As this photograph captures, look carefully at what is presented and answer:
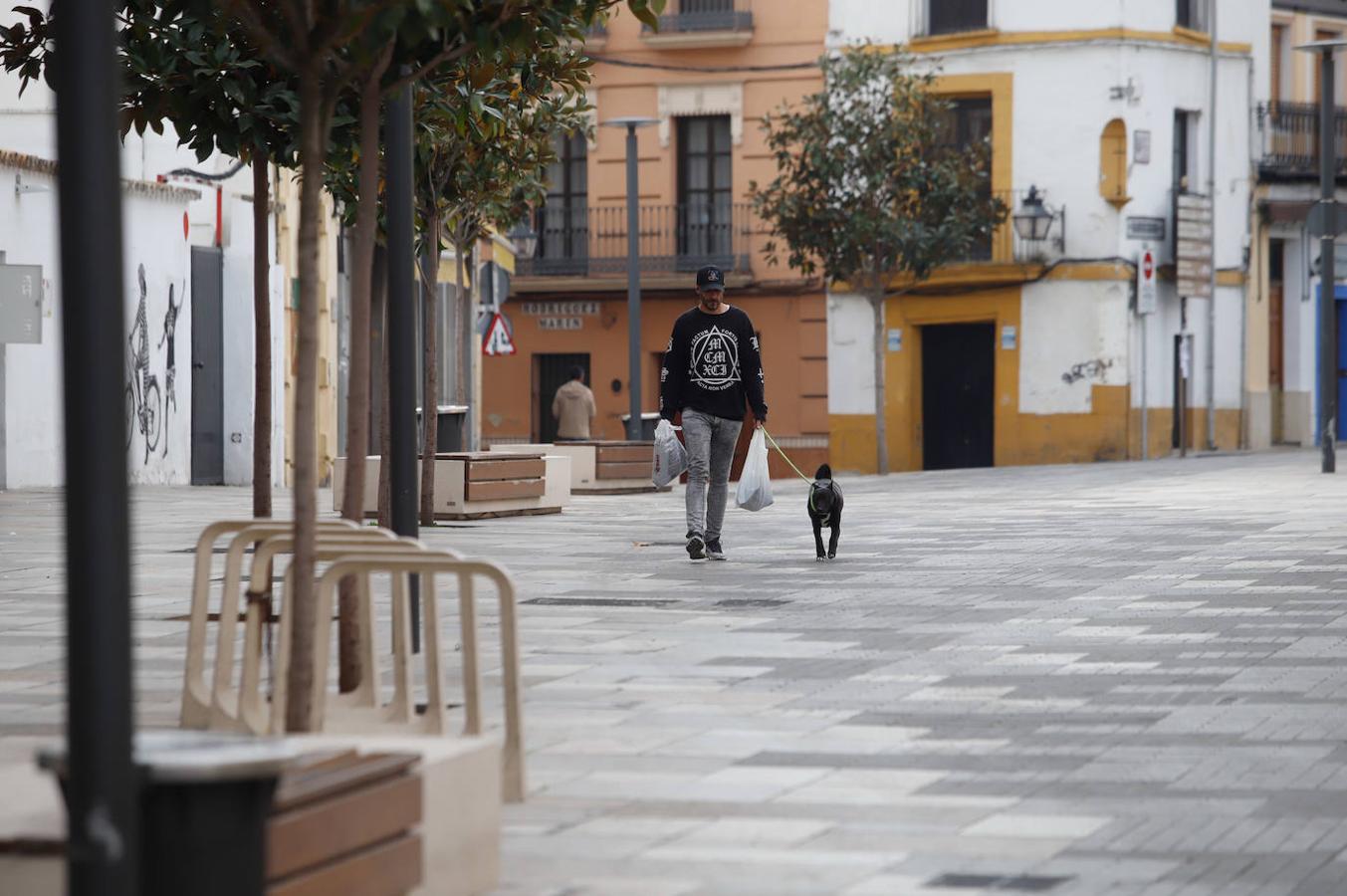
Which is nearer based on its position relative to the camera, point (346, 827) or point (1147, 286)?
point (346, 827)

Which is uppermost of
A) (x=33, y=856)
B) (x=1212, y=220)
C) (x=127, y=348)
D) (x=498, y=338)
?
(x=1212, y=220)

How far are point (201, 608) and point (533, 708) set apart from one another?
1.22m

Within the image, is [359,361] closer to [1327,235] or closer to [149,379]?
[149,379]

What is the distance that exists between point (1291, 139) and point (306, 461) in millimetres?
40045

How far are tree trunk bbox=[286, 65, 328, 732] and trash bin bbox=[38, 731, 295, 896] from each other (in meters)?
1.71

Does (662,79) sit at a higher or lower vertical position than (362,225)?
higher

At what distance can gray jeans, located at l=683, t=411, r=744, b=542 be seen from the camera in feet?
49.2

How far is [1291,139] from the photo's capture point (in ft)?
143

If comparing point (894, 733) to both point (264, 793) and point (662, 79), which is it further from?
point (662, 79)

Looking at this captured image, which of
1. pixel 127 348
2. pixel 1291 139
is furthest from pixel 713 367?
pixel 1291 139

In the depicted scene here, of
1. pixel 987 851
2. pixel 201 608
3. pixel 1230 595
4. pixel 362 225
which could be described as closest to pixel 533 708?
pixel 201 608

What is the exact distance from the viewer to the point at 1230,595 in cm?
1238

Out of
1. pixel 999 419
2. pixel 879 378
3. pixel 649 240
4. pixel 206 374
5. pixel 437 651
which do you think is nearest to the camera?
pixel 437 651

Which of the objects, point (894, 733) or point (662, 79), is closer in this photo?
point (894, 733)
